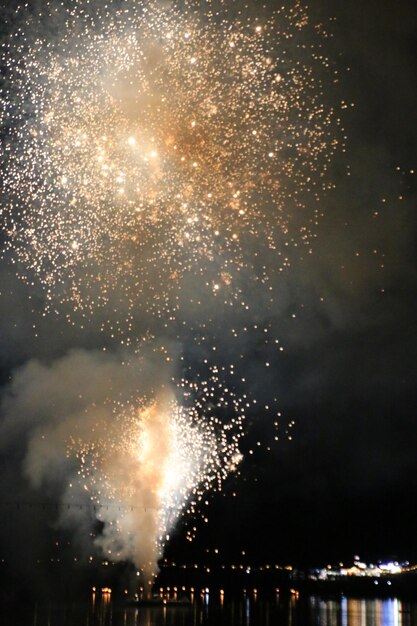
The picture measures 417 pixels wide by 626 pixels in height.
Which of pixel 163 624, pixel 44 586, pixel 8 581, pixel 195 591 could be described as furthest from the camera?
pixel 195 591

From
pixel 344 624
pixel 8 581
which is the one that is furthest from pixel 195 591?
pixel 344 624

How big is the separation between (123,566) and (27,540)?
17.2m

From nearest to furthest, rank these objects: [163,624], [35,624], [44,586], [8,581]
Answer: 1. [35,624]
2. [163,624]
3. [8,581]
4. [44,586]

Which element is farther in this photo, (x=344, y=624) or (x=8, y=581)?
(x=8, y=581)

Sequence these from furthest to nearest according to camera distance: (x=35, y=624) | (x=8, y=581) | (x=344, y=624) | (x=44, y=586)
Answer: (x=44, y=586) < (x=8, y=581) < (x=344, y=624) < (x=35, y=624)

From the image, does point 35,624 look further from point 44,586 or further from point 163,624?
point 44,586

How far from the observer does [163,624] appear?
71.5 m

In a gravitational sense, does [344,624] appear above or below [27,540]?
below

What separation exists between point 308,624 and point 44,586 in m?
56.4

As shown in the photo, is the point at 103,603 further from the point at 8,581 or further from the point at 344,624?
the point at 344,624

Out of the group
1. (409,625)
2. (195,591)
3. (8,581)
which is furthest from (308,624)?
(195,591)

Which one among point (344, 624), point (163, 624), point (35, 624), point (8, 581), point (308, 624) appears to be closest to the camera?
point (35, 624)

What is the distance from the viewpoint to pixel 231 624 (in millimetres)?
73875

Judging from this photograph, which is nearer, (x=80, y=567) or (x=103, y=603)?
(x=103, y=603)
